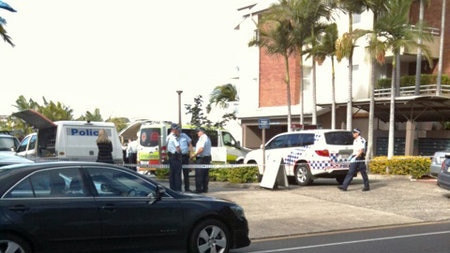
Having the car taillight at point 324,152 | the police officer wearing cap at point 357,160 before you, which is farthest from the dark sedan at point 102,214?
the car taillight at point 324,152

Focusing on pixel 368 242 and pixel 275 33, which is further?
pixel 275 33

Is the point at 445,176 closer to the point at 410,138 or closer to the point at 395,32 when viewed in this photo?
the point at 395,32

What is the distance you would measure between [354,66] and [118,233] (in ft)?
77.6

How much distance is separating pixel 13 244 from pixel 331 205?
28.4 feet

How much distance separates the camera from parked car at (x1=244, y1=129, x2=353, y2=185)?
16469 mm

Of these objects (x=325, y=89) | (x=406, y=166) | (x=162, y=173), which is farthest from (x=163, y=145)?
(x=325, y=89)

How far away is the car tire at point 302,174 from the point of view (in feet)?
55.3

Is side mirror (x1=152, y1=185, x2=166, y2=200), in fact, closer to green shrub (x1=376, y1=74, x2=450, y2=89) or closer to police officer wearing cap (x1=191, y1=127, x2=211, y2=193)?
police officer wearing cap (x1=191, y1=127, x2=211, y2=193)

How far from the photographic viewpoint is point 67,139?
54.7ft

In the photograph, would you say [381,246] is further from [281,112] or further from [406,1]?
[281,112]

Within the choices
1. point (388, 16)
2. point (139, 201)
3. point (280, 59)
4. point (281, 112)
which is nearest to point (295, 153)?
point (388, 16)

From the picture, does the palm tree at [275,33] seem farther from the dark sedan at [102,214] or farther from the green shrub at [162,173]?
the dark sedan at [102,214]

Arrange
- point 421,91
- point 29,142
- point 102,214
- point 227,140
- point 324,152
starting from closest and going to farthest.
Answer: point 102,214, point 324,152, point 29,142, point 227,140, point 421,91

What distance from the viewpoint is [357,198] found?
46.8 ft
